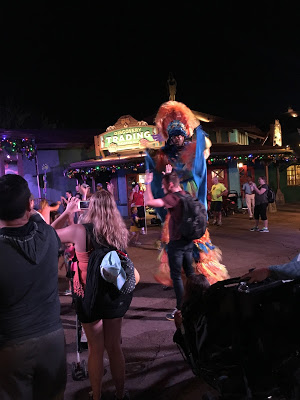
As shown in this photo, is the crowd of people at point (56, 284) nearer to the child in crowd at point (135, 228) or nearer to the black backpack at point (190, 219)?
the black backpack at point (190, 219)

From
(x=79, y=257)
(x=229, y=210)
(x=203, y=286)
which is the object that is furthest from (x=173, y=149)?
(x=229, y=210)

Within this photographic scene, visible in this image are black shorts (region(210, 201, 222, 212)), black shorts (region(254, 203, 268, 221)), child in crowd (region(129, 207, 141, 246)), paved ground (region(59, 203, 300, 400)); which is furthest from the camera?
black shorts (region(210, 201, 222, 212))

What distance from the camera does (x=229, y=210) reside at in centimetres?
1709

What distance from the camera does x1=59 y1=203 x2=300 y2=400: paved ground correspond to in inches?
125

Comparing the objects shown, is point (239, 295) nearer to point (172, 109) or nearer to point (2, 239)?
point (2, 239)

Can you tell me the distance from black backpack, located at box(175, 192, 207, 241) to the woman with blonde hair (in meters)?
1.69

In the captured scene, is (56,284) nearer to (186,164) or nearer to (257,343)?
(257,343)

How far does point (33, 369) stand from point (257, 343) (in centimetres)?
127

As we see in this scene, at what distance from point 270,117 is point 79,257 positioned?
81.3 feet

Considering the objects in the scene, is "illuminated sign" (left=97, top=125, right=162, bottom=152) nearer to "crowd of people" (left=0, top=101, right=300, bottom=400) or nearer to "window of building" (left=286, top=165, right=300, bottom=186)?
"crowd of people" (left=0, top=101, right=300, bottom=400)

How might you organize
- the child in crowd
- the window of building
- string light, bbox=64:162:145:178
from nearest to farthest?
1. the child in crowd
2. string light, bbox=64:162:145:178
3. the window of building

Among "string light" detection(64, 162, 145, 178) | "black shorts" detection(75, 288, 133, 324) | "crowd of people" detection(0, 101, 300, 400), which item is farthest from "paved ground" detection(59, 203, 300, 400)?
"string light" detection(64, 162, 145, 178)

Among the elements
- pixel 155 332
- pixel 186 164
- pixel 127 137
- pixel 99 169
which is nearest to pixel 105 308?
pixel 155 332

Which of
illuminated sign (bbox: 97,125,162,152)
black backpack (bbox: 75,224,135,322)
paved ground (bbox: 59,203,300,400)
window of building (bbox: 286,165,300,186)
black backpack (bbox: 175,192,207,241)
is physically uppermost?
illuminated sign (bbox: 97,125,162,152)
